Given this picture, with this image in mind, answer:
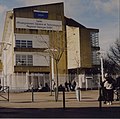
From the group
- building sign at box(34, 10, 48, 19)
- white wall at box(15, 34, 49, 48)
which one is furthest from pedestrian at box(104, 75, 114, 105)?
building sign at box(34, 10, 48, 19)

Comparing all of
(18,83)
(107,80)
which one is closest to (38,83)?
(18,83)

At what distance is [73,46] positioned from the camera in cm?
7131

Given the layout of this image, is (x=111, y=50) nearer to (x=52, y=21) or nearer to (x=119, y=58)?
(x=119, y=58)

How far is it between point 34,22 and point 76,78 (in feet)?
48.3

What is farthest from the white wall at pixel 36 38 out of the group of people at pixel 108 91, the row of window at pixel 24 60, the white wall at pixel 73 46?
the group of people at pixel 108 91

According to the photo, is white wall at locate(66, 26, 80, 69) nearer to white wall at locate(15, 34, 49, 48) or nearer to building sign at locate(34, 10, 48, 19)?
white wall at locate(15, 34, 49, 48)

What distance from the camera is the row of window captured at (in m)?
67.2

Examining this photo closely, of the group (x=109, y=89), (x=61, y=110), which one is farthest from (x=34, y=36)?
(x=61, y=110)

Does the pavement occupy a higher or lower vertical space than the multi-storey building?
lower

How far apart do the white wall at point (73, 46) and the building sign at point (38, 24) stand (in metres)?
2.23

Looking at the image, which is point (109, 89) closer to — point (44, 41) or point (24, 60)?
point (44, 41)

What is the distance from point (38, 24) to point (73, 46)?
7.68 meters

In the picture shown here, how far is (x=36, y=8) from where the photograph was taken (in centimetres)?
7000

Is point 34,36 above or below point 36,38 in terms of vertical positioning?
above
